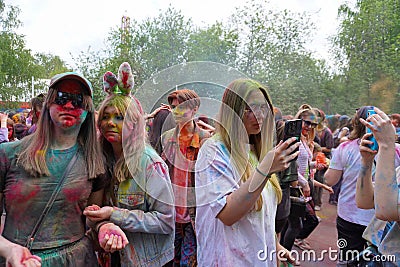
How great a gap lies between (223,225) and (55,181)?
0.80m

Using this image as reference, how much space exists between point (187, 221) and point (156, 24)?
1120 cm

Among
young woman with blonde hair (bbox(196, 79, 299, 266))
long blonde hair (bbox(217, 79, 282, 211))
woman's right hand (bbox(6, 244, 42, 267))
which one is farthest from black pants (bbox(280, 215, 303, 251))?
woman's right hand (bbox(6, 244, 42, 267))

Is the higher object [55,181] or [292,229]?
[55,181]

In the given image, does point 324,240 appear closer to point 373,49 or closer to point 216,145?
point 216,145

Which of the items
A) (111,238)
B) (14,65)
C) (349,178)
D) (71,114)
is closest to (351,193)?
(349,178)

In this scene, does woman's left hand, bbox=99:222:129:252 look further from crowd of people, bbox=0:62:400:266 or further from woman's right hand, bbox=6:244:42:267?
woman's right hand, bbox=6:244:42:267

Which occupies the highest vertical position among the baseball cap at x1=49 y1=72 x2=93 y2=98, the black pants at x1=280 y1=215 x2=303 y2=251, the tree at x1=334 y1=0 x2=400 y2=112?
the tree at x1=334 y1=0 x2=400 y2=112

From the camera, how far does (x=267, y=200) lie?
5.65ft

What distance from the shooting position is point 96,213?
165cm

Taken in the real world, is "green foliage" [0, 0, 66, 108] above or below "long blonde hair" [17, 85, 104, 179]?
above

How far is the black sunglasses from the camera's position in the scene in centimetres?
168

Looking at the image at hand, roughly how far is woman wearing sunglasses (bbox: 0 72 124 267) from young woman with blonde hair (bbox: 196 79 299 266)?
18.6 inches

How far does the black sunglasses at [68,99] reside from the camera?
1.68 m

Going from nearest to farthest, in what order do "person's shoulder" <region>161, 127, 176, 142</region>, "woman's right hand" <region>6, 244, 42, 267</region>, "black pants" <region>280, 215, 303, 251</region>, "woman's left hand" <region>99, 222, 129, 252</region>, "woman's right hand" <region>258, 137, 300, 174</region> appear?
"woman's right hand" <region>6, 244, 42, 267</region> < "woman's right hand" <region>258, 137, 300, 174</region> < "woman's left hand" <region>99, 222, 129, 252</region> < "person's shoulder" <region>161, 127, 176, 142</region> < "black pants" <region>280, 215, 303, 251</region>
